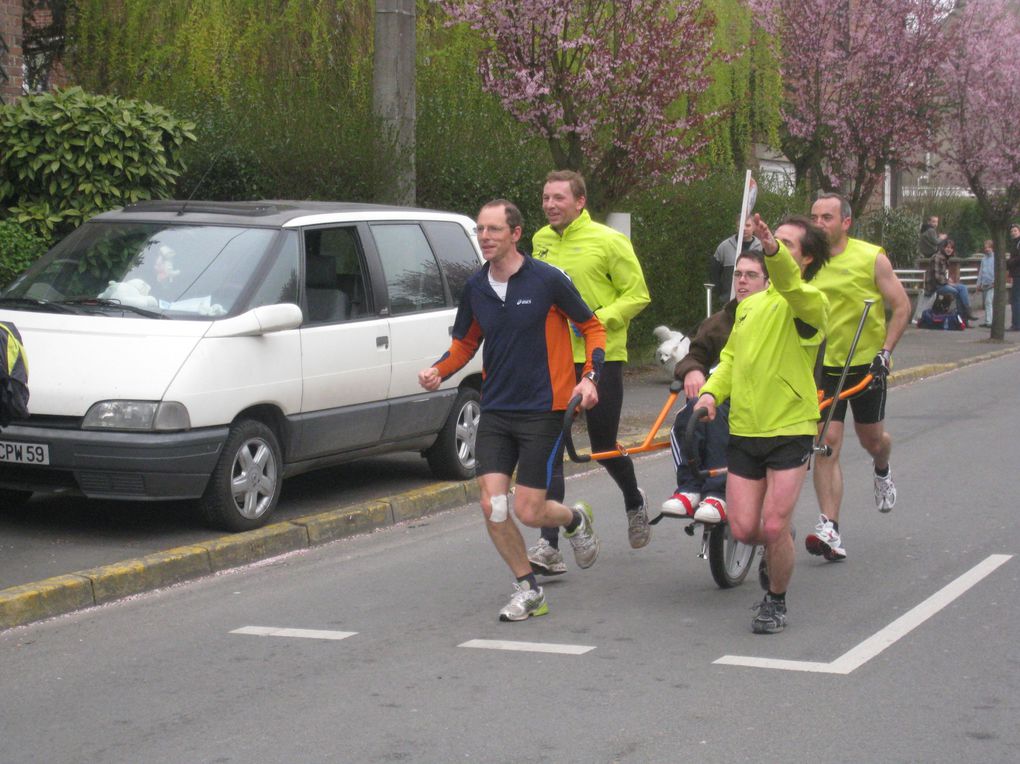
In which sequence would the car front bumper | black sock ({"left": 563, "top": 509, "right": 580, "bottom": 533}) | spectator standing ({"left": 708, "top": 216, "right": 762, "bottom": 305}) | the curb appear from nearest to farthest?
the curb < black sock ({"left": 563, "top": 509, "right": 580, "bottom": 533}) < the car front bumper < spectator standing ({"left": 708, "top": 216, "right": 762, "bottom": 305})

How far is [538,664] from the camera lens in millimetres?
6047

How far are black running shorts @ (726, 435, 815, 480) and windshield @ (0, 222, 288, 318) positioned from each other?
329 cm

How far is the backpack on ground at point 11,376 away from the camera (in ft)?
22.7

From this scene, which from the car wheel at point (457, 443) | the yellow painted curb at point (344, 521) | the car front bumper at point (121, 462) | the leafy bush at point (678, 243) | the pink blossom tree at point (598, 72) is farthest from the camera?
the leafy bush at point (678, 243)

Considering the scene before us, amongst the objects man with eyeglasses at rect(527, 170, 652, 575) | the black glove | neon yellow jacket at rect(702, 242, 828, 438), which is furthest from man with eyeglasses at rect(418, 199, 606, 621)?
the black glove

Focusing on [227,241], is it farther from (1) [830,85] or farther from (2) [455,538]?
(1) [830,85]

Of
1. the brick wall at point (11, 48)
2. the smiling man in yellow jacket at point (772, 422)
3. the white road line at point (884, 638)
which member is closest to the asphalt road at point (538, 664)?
the white road line at point (884, 638)

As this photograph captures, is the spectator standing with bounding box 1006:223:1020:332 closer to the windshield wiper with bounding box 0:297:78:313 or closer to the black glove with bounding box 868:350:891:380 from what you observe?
the black glove with bounding box 868:350:891:380

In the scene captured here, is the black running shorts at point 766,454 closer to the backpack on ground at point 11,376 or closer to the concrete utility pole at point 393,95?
the backpack on ground at point 11,376

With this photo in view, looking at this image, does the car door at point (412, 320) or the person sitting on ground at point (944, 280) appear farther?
the person sitting on ground at point (944, 280)

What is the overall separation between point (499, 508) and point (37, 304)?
3.56 metres

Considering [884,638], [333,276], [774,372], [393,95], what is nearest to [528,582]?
[774,372]

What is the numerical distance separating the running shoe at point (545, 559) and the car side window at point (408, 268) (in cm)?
248

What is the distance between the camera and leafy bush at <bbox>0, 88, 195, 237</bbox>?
36.1ft
